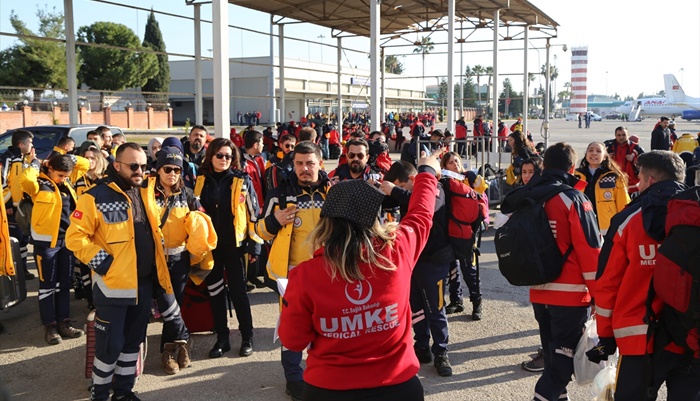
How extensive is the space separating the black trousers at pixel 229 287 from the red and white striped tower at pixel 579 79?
14035 cm

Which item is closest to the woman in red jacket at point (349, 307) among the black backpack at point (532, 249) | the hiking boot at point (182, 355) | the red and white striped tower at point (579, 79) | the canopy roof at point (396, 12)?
the black backpack at point (532, 249)

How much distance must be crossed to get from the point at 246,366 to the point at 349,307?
3.35 m

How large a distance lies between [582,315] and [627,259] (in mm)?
861

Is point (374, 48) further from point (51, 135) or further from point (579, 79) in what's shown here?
point (579, 79)

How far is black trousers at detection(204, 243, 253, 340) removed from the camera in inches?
225

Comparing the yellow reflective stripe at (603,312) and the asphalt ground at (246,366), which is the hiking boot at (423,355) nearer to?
the asphalt ground at (246,366)

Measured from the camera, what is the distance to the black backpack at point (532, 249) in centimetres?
398

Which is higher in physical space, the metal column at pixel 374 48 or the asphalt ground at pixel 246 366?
the metal column at pixel 374 48

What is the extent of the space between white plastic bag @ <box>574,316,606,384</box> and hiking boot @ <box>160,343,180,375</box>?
3.36 meters

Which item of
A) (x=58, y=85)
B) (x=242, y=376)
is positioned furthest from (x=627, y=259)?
(x=58, y=85)

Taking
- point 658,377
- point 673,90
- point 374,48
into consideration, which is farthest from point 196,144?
point 673,90

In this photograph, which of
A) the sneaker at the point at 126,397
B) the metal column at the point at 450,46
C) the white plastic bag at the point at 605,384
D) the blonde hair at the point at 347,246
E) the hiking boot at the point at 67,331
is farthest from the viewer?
the metal column at the point at 450,46

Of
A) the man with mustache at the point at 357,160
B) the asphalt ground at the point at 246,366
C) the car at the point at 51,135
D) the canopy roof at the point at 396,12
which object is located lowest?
the asphalt ground at the point at 246,366

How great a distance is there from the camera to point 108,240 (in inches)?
171
